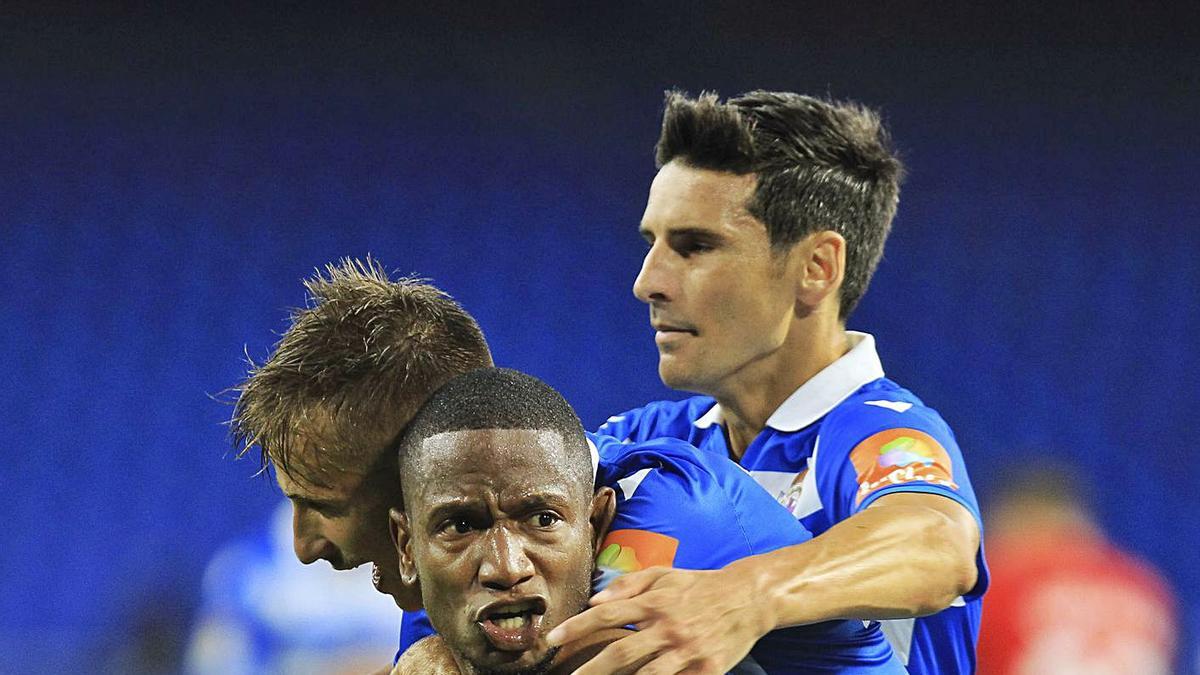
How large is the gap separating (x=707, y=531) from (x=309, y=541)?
52 centimetres

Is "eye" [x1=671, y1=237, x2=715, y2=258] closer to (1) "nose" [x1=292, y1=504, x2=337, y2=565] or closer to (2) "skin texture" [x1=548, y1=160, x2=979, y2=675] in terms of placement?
(2) "skin texture" [x1=548, y1=160, x2=979, y2=675]

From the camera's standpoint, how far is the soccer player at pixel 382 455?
1687 mm

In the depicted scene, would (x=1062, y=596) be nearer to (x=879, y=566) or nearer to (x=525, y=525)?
(x=879, y=566)

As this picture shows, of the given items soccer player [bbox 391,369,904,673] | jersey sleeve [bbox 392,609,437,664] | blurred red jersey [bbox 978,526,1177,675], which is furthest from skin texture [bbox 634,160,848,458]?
blurred red jersey [bbox 978,526,1177,675]

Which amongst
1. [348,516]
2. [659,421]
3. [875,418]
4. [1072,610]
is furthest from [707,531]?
[1072,610]

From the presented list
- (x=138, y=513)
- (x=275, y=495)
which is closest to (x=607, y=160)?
(x=275, y=495)

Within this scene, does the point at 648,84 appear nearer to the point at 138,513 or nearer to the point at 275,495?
the point at 275,495

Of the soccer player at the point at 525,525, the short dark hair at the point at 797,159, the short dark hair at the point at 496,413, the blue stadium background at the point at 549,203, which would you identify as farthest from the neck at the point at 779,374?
the blue stadium background at the point at 549,203

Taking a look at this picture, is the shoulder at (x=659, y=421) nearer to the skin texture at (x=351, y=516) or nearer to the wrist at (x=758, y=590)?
the skin texture at (x=351, y=516)

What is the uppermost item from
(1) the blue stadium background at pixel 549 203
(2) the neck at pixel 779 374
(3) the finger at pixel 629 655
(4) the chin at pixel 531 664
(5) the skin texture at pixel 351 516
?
(1) the blue stadium background at pixel 549 203

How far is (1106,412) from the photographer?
539 centimetres

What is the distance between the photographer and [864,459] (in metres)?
2.28

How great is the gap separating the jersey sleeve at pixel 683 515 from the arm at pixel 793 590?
57 mm

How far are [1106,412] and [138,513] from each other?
3.41 metres
